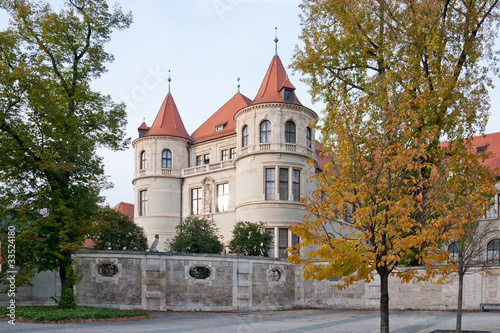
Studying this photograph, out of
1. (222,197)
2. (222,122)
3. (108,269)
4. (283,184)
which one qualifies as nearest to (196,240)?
(108,269)

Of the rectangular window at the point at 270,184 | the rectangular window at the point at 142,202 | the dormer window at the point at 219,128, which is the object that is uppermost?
the dormer window at the point at 219,128

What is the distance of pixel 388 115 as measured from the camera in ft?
42.3

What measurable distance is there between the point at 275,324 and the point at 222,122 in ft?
88.5

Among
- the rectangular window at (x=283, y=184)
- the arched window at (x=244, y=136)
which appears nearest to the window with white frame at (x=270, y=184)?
the rectangular window at (x=283, y=184)

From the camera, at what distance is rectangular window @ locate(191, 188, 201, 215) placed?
42.7m

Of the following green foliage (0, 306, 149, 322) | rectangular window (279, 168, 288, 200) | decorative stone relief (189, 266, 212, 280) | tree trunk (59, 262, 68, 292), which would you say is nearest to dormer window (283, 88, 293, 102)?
rectangular window (279, 168, 288, 200)

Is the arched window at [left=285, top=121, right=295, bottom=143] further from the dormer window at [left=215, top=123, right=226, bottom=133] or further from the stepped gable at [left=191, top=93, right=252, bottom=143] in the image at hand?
the dormer window at [left=215, top=123, right=226, bottom=133]

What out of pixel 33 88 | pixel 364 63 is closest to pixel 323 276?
pixel 364 63

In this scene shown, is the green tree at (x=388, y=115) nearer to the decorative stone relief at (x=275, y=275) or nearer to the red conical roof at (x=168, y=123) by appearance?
the decorative stone relief at (x=275, y=275)

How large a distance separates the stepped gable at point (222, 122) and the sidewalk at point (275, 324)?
21872 millimetres

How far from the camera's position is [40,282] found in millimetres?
24797

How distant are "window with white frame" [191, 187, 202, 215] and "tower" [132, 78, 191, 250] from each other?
1.21m

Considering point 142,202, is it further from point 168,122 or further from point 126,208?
point 126,208

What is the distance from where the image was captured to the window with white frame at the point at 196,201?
42666 mm
